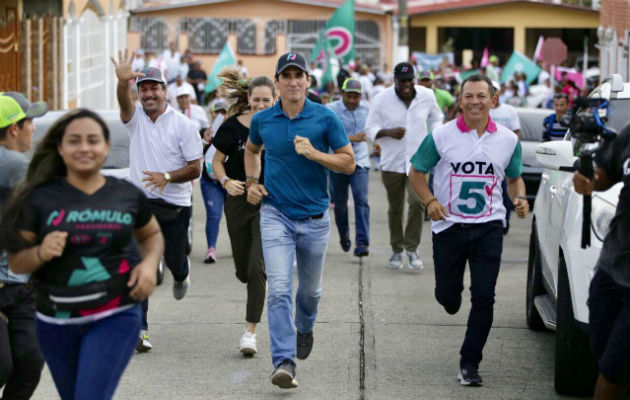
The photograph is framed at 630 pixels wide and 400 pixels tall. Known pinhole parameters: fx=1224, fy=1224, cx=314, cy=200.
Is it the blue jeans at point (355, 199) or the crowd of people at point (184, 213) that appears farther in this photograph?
the blue jeans at point (355, 199)

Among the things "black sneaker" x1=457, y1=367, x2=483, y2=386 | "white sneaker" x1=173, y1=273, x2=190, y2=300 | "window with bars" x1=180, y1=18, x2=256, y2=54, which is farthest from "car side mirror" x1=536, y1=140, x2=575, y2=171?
"window with bars" x1=180, y1=18, x2=256, y2=54

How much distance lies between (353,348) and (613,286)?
125 inches

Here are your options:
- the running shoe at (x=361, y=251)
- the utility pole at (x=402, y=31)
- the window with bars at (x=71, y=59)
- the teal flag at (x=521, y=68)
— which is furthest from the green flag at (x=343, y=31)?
the running shoe at (x=361, y=251)

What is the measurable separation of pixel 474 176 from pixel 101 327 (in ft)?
9.82

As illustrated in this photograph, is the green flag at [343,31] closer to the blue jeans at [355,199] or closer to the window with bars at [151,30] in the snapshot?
the blue jeans at [355,199]

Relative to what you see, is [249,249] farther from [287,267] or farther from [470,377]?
[470,377]

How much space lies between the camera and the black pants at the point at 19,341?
5438 mm

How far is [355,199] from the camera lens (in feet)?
39.7

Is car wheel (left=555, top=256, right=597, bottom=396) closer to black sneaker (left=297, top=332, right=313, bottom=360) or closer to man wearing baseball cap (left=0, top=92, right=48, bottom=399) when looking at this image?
black sneaker (left=297, top=332, right=313, bottom=360)

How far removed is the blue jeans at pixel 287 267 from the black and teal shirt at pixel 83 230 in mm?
2050

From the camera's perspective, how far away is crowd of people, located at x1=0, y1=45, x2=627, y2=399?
4.75 metres

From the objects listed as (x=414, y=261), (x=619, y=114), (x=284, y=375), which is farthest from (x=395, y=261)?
(x=284, y=375)

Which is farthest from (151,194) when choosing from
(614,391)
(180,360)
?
(614,391)

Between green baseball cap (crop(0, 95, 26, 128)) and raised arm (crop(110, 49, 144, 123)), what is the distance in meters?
1.20
